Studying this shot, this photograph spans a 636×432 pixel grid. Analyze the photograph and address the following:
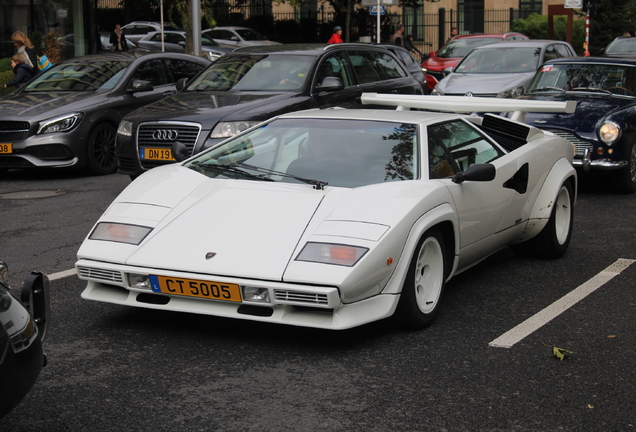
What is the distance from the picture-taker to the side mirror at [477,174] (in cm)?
532

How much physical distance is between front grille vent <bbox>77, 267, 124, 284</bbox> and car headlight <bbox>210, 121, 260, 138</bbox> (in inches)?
175

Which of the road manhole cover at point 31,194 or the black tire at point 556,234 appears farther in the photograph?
the road manhole cover at point 31,194

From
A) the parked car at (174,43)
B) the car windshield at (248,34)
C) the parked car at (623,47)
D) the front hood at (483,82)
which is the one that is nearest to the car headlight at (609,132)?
the front hood at (483,82)

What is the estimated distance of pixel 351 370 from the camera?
14.2 feet

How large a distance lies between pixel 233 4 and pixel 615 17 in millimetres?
18340

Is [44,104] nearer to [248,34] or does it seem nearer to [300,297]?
[300,297]

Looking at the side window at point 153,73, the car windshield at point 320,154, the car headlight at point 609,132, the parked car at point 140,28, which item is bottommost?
the car headlight at point 609,132

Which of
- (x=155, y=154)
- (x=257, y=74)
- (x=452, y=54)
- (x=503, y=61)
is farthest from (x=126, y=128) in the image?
(x=452, y=54)

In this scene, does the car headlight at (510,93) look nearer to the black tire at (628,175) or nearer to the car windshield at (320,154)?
the black tire at (628,175)

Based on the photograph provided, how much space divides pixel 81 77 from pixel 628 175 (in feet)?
24.6

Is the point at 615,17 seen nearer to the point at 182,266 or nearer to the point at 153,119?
the point at 153,119

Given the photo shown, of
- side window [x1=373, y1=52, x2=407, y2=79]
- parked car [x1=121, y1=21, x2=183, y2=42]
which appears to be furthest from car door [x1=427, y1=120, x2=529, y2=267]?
parked car [x1=121, y1=21, x2=183, y2=42]

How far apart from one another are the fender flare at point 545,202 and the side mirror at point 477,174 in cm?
124

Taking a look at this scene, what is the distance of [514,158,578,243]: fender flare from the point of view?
21.3 ft
